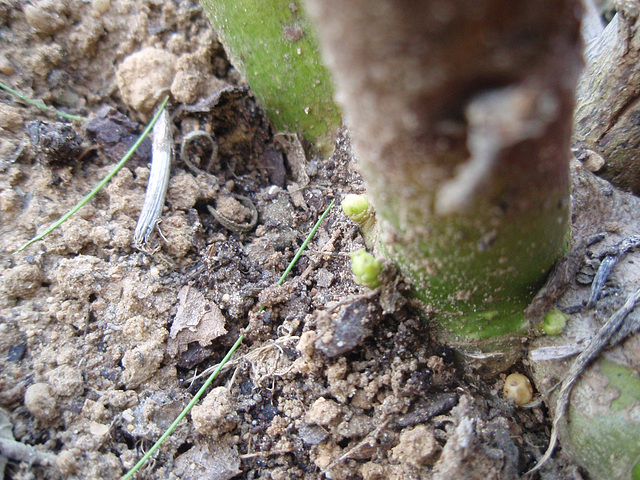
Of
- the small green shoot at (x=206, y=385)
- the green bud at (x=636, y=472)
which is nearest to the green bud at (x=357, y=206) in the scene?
the small green shoot at (x=206, y=385)

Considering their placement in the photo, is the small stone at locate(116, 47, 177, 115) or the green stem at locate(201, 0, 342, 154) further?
the small stone at locate(116, 47, 177, 115)

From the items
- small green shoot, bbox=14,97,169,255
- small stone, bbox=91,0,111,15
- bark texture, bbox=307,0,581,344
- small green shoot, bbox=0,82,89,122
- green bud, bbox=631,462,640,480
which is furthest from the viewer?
small stone, bbox=91,0,111,15

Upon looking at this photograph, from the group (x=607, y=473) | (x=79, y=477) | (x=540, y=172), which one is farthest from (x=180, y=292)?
(x=607, y=473)

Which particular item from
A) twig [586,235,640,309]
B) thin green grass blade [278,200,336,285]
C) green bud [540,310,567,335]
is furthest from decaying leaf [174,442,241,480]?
twig [586,235,640,309]

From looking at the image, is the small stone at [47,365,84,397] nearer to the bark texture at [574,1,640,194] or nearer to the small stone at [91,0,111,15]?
the small stone at [91,0,111,15]

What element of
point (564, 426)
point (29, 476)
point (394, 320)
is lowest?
point (29, 476)

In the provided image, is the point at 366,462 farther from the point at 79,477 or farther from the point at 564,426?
the point at 79,477
